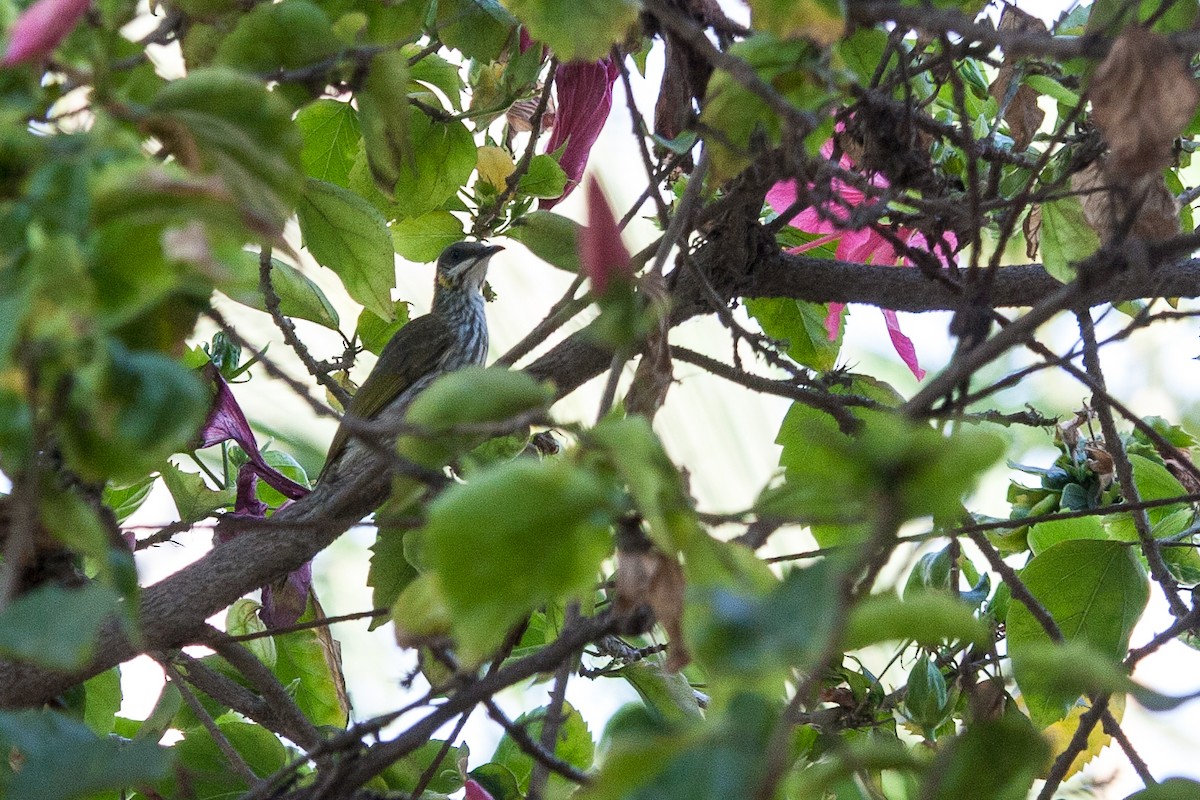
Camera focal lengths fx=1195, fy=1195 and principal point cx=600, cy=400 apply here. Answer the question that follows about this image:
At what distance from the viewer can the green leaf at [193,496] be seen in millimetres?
1195

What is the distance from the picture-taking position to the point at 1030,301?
1226 millimetres

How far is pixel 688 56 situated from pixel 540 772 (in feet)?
1.60

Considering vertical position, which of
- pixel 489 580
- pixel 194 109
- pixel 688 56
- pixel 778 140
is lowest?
pixel 489 580

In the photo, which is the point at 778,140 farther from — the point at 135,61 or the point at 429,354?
the point at 429,354

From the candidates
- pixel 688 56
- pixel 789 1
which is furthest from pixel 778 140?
pixel 688 56

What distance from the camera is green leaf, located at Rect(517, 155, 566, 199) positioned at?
1368mm

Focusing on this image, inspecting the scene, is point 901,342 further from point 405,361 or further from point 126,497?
point 405,361

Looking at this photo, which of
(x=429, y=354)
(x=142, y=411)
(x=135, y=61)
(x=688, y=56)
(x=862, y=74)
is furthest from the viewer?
(x=429, y=354)

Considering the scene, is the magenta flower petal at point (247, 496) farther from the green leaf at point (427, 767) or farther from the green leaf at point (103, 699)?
the green leaf at point (427, 767)

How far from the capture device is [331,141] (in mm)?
1238

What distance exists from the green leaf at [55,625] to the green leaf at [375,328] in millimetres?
1067

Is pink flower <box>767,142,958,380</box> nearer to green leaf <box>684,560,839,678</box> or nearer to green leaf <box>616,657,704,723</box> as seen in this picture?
green leaf <box>616,657,704,723</box>

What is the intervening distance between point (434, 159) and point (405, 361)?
5.04 ft

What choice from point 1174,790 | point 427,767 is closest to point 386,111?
point 1174,790
